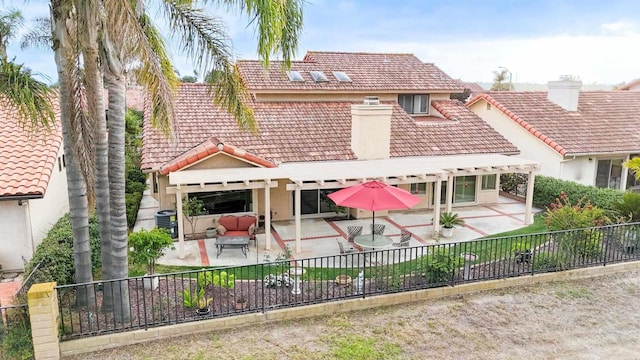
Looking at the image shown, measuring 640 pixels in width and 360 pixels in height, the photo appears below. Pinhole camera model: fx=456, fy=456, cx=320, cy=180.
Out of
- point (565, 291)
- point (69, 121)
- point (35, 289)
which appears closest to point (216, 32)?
point (69, 121)

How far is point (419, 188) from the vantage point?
23.8 m

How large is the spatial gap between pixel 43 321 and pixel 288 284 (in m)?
5.80

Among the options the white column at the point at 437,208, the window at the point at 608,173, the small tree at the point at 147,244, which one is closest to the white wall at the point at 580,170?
the window at the point at 608,173

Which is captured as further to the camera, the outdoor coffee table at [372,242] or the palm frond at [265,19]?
the outdoor coffee table at [372,242]

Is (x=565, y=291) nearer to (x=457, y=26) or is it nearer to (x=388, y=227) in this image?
(x=388, y=227)

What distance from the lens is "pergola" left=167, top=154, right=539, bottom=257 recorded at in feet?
55.5

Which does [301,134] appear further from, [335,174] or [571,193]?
[571,193]

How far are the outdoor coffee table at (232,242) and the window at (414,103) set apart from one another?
50.2 ft

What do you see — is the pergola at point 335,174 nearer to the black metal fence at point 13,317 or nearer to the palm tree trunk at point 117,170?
the palm tree trunk at point 117,170

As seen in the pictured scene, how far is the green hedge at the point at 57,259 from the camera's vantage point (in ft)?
38.7

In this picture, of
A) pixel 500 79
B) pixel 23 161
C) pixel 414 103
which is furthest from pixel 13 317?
pixel 500 79

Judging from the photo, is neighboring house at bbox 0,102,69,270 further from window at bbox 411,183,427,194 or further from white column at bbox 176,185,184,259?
window at bbox 411,183,427,194

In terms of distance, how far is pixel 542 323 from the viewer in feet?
38.5

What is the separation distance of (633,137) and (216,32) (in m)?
26.0
